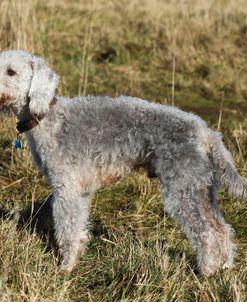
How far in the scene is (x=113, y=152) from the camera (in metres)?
5.19

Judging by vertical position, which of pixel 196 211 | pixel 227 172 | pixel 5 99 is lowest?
pixel 196 211

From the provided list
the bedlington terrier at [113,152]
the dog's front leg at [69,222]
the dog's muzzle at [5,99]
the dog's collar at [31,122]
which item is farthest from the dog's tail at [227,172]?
the dog's muzzle at [5,99]

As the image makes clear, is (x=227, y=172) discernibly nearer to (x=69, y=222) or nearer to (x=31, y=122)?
(x=69, y=222)

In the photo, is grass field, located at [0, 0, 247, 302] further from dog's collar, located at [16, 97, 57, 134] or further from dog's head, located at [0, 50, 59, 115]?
dog's head, located at [0, 50, 59, 115]

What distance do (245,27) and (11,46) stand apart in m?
5.61

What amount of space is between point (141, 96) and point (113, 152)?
15.7ft

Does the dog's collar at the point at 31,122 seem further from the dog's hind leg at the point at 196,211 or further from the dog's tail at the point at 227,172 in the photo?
the dog's tail at the point at 227,172

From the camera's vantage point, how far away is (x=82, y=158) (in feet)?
17.2

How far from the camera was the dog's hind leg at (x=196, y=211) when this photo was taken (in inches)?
194

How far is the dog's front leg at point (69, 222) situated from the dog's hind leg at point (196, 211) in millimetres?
644

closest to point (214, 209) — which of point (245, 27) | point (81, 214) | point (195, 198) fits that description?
point (195, 198)

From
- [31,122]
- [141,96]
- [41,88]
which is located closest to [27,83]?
[41,88]

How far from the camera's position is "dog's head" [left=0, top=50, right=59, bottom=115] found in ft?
16.6

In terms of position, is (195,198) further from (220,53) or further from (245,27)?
(245,27)
